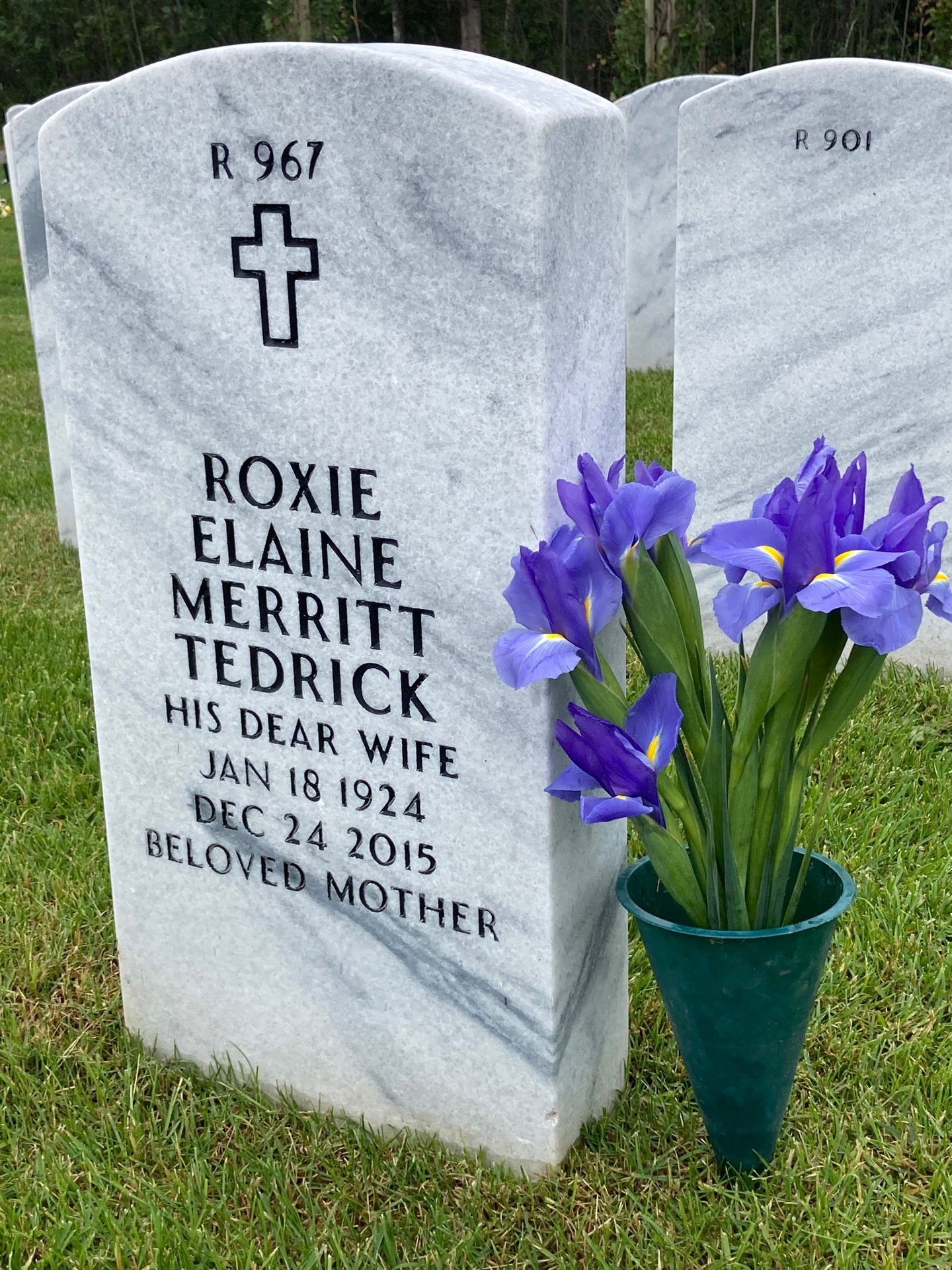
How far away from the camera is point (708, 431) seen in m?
3.30

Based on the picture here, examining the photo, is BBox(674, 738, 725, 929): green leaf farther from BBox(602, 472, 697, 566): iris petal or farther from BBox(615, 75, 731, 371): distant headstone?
BBox(615, 75, 731, 371): distant headstone

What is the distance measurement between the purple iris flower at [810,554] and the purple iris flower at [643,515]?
0.05 metres

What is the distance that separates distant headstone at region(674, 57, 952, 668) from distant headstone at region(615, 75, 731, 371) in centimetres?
347

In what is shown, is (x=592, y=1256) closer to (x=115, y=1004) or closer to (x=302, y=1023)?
(x=302, y=1023)

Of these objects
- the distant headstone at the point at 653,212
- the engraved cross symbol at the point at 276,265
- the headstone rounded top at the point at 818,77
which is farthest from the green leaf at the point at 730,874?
the distant headstone at the point at 653,212

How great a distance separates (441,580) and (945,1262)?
40.5 inches

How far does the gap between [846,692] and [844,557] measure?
206 millimetres

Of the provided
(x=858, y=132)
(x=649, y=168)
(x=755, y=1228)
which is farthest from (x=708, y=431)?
(x=649, y=168)

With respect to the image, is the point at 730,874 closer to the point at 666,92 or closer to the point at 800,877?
the point at 800,877

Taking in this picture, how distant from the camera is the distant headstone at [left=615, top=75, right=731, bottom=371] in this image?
677 centimetres

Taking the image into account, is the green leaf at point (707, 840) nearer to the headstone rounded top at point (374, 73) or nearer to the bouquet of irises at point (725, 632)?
the bouquet of irises at point (725, 632)

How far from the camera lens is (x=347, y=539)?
1.73m

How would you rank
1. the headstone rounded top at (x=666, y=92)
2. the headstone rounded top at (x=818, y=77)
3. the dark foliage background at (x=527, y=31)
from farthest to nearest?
the dark foliage background at (x=527, y=31) < the headstone rounded top at (x=666, y=92) < the headstone rounded top at (x=818, y=77)

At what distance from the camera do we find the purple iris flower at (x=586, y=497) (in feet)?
5.01
